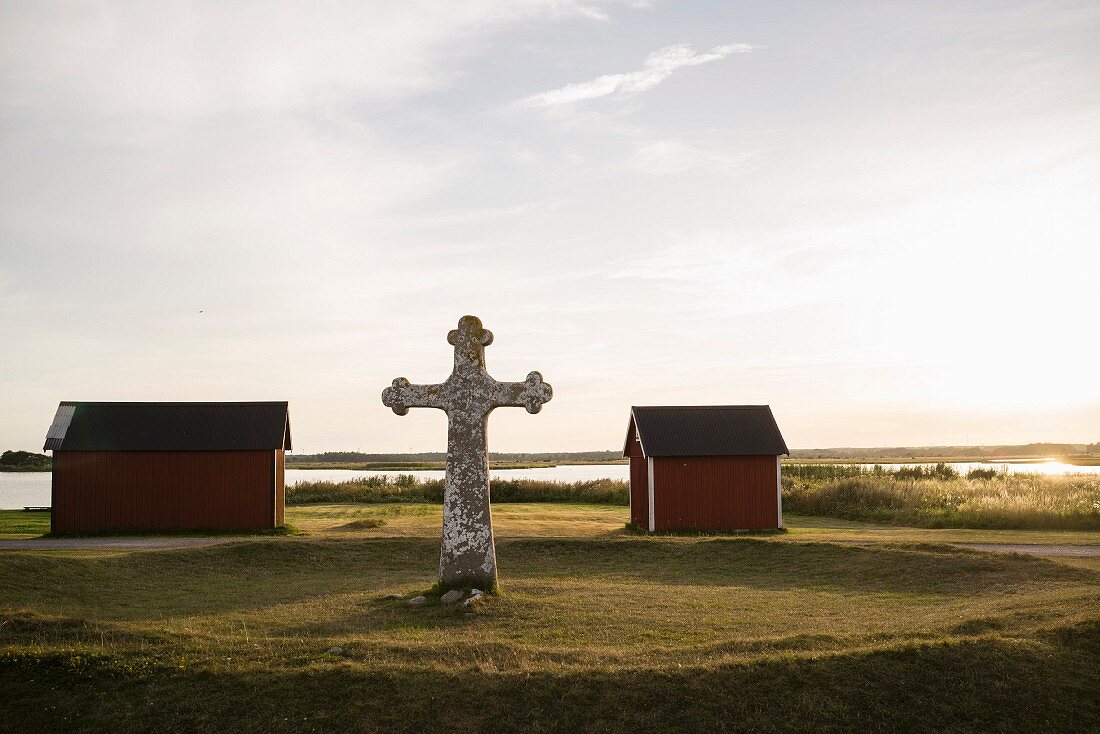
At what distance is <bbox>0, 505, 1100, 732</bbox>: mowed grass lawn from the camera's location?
8445 mm

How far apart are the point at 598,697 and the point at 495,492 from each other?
42.7 metres

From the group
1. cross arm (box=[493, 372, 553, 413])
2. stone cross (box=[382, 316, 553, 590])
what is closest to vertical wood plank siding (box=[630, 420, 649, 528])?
cross arm (box=[493, 372, 553, 413])

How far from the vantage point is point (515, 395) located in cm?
1482

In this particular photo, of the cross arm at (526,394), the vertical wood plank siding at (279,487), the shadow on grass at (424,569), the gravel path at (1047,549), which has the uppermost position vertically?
the cross arm at (526,394)

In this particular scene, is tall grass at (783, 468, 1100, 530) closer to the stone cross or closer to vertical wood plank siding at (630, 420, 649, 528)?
vertical wood plank siding at (630, 420, 649, 528)

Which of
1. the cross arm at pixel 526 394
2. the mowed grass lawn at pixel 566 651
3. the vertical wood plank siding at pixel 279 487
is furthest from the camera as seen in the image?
the vertical wood plank siding at pixel 279 487

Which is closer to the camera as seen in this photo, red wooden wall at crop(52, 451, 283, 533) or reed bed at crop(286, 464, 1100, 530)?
reed bed at crop(286, 464, 1100, 530)

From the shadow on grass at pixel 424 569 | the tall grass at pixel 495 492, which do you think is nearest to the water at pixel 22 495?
the tall grass at pixel 495 492

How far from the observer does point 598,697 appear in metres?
8.59

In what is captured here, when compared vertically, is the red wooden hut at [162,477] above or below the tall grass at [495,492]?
above

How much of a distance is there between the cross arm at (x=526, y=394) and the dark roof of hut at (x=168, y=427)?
18.7m

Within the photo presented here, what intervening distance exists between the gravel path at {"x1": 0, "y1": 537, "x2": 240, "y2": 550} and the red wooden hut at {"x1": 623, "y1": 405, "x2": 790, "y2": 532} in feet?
47.7

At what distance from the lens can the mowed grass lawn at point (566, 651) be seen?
27.7 feet

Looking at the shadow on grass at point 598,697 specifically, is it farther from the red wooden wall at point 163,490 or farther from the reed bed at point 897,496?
the reed bed at point 897,496
